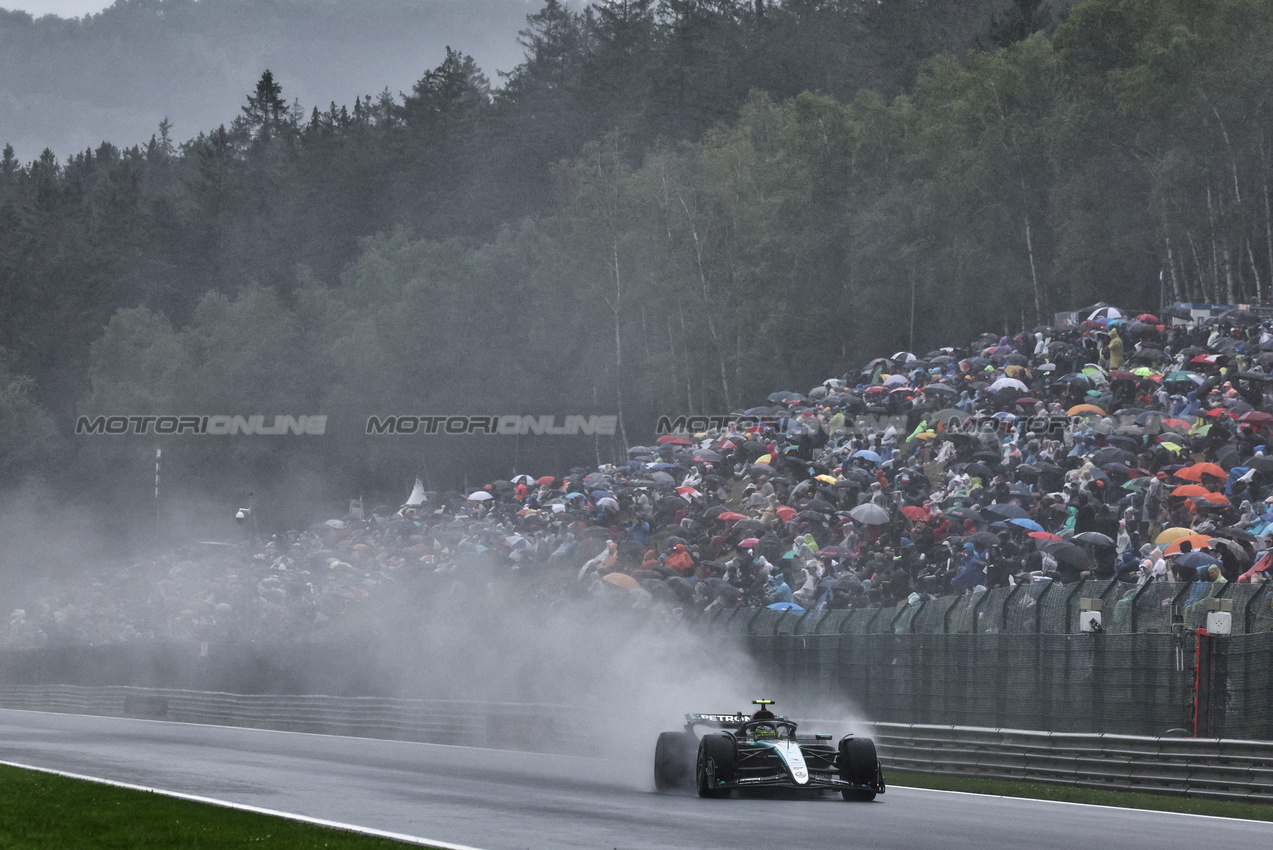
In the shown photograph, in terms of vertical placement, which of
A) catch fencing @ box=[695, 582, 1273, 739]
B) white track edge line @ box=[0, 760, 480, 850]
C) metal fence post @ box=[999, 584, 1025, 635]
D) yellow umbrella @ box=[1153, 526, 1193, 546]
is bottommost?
white track edge line @ box=[0, 760, 480, 850]

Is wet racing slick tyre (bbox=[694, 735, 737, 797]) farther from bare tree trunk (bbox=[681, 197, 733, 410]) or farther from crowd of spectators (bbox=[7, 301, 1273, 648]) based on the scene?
bare tree trunk (bbox=[681, 197, 733, 410])

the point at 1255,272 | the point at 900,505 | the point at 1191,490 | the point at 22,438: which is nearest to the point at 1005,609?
the point at 1191,490

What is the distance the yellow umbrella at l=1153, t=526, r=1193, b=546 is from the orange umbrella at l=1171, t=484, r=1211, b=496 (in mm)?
1358

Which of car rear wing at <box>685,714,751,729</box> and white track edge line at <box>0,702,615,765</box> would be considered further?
white track edge line at <box>0,702,615,765</box>

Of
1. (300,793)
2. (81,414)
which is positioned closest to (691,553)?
(300,793)

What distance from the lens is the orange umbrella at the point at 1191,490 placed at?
2323cm

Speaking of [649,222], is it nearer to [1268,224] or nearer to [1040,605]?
[1268,224]

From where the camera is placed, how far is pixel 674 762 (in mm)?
15570

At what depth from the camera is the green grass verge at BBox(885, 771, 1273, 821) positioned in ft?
47.0

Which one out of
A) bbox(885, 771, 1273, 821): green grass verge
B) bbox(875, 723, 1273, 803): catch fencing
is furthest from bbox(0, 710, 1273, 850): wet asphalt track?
bbox(875, 723, 1273, 803): catch fencing

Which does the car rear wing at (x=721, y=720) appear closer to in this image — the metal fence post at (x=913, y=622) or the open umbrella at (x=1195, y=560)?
the metal fence post at (x=913, y=622)

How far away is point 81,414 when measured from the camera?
11219cm

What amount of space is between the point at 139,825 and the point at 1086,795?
8919mm

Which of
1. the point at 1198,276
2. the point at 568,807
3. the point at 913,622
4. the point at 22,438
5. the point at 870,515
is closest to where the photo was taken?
the point at 568,807
